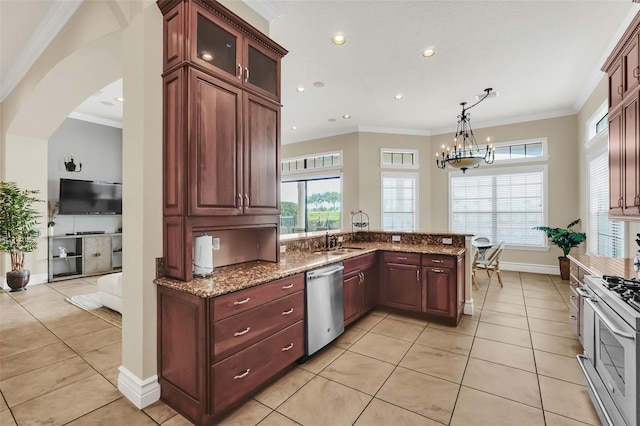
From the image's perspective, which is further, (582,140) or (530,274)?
(530,274)

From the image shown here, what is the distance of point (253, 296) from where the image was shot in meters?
2.14

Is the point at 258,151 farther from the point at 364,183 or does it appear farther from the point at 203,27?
the point at 364,183

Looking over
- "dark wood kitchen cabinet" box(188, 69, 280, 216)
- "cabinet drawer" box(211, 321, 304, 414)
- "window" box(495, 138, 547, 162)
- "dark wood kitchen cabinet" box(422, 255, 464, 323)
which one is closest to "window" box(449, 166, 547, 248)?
"window" box(495, 138, 547, 162)

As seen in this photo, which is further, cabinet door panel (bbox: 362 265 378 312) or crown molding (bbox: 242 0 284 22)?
cabinet door panel (bbox: 362 265 378 312)

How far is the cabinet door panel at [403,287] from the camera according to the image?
3764mm

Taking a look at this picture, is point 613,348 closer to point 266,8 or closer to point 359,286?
point 359,286

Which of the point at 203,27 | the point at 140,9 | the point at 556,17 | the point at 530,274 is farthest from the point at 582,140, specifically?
the point at 140,9

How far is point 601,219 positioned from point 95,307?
799 centimetres

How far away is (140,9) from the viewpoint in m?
2.19

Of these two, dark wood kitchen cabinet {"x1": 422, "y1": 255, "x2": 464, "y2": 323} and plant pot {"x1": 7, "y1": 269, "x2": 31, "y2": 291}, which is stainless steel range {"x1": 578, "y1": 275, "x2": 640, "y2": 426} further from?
plant pot {"x1": 7, "y1": 269, "x2": 31, "y2": 291}

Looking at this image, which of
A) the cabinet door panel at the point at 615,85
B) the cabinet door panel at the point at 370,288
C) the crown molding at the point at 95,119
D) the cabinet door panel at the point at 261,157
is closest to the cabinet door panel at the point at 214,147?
the cabinet door panel at the point at 261,157

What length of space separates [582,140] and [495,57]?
318 centimetres

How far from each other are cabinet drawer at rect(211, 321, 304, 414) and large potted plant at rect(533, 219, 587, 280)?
5712 millimetres

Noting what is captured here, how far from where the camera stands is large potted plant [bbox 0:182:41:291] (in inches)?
187
